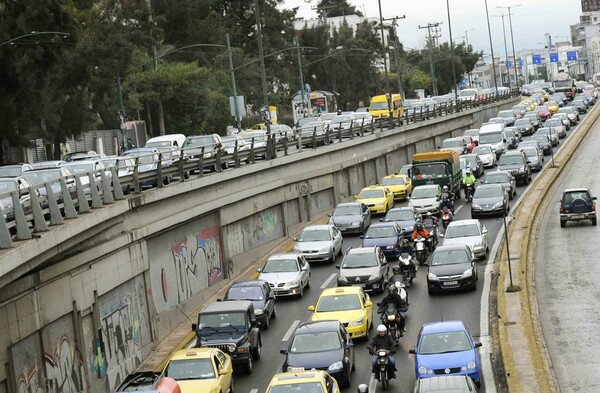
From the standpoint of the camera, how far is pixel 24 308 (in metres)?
25.0

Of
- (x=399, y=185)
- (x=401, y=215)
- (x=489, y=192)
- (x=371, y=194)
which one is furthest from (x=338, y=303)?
(x=399, y=185)

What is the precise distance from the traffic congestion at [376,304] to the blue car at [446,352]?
0.03 metres

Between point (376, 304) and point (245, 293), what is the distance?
4.40 metres

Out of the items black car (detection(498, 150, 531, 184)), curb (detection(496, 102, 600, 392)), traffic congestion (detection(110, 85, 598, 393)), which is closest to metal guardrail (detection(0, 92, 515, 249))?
traffic congestion (detection(110, 85, 598, 393))

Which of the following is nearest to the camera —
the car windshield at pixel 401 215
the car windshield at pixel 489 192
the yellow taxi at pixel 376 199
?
the car windshield at pixel 401 215

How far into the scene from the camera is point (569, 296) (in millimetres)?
35062

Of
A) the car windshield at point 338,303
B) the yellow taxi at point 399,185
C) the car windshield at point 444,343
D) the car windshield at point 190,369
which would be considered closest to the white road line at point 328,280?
the car windshield at point 338,303

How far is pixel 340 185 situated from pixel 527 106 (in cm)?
5677

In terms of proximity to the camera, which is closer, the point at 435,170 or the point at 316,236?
the point at 316,236

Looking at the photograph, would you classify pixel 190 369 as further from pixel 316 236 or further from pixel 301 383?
pixel 316 236

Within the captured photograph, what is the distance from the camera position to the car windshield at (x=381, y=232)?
139ft

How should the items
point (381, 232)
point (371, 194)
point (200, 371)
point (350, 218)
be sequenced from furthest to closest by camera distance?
point (371, 194) < point (350, 218) < point (381, 232) < point (200, 371)

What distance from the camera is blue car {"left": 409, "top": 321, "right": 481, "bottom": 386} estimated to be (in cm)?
2467

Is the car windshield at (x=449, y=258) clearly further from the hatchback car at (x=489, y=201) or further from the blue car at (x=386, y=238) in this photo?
the hatchback car at (x=489, y=201)
